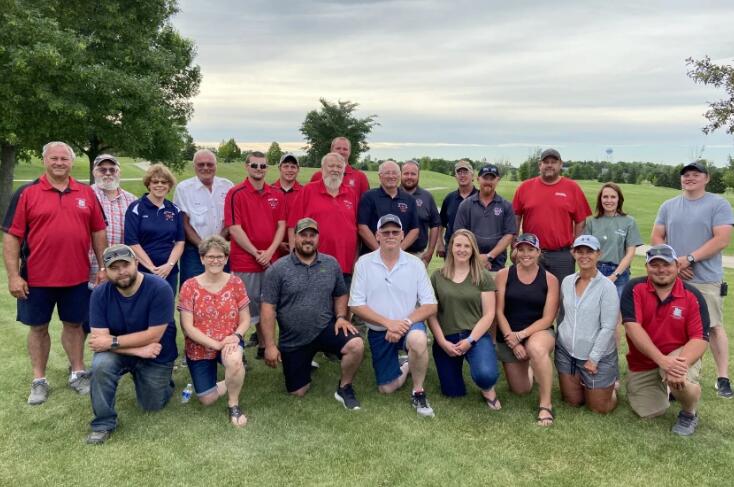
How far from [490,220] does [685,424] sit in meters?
2.89

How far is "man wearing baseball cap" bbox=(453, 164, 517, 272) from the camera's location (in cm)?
643

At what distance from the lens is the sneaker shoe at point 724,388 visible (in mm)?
5314

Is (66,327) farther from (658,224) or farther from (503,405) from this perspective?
(658,224)

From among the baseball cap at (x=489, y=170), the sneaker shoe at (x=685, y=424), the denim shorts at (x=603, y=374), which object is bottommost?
the sneaker shoe at (x=685, y=424)

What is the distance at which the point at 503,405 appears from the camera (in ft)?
16.8

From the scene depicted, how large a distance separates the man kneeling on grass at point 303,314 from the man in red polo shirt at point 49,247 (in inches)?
65.3

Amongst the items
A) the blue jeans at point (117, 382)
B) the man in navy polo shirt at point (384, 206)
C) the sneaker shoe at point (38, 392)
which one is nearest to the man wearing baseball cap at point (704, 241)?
the man in navy polo shirt at point (384, 206)

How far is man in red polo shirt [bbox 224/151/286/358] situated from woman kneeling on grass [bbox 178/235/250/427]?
1101 mm

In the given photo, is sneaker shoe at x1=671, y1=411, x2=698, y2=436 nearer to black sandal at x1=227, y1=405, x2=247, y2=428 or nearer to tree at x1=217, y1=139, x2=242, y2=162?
black sandal at x1=227, y1=405, x2=247, y2=428

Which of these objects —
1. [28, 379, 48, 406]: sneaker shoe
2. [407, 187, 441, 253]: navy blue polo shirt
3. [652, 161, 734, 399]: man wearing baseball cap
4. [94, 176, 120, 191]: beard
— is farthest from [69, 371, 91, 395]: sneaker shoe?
[652, 161, 734, 399]: man wearing baseball cap

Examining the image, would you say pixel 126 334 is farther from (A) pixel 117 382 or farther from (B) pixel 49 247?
(B) pixel 49 247

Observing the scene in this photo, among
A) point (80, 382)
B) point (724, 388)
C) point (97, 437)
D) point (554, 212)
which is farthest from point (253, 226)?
point (724, 388)

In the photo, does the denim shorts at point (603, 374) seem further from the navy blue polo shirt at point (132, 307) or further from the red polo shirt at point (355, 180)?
the navy blue polo shirt at point (132, 307)

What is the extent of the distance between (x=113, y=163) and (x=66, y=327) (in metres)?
1.72
